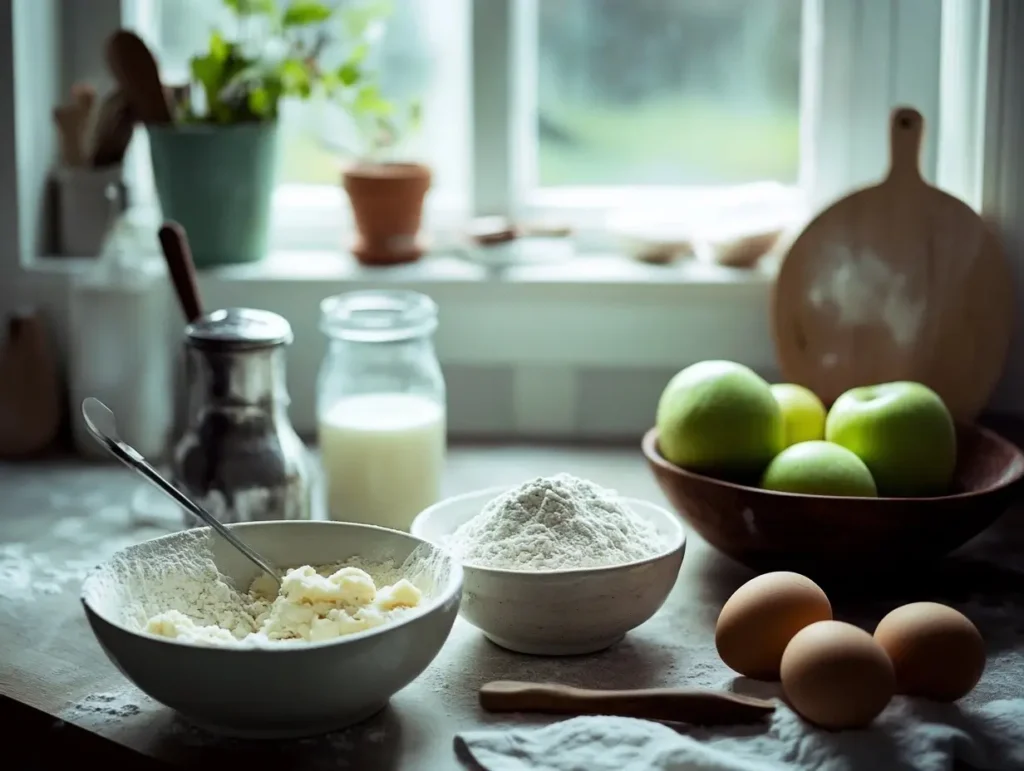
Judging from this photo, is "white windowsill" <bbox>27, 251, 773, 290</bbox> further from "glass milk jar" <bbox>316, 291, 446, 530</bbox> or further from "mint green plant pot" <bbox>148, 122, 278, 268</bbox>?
"glass milk jar" <bbox>316, 291, 446, 530</bbox>

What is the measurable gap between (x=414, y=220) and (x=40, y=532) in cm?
57

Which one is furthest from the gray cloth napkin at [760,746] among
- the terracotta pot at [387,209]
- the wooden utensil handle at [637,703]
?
the terracotta pot at [387,209]

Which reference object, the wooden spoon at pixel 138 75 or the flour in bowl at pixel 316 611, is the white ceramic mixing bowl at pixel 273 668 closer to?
the flour in bowl at pixel 316 611

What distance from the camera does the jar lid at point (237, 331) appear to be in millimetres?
1272

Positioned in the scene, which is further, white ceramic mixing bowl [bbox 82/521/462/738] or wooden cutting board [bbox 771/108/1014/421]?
wooden cutting board [bbox 771/108/1014/421]

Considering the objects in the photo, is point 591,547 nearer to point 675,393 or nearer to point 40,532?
→ point 675,393

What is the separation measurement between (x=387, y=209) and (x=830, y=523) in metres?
0.73

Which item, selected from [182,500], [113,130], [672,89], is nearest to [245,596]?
[182,500]

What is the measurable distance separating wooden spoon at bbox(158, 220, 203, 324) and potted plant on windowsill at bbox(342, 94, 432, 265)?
1.09 feet

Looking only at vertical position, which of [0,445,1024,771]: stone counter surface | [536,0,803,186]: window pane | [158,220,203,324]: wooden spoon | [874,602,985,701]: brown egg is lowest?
[0,445,1024,771]: stone counter surface

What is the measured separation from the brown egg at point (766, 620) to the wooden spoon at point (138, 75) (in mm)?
916

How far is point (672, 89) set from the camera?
1.72m

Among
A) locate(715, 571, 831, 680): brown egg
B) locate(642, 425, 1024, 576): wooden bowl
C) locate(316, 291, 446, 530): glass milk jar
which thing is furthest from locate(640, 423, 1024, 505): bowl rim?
locate(316, 291, 446, 530): glass milk jar

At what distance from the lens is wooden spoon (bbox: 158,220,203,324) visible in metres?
1.35
